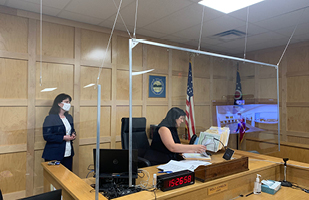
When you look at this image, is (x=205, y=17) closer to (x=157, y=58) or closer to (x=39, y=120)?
(x=157, y=58)

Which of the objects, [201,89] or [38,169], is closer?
[38,169]

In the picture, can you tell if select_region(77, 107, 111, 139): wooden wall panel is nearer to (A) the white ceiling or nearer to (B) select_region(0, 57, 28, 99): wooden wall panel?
(B) select_region(0, 57, 28, 99): wooden wall panel

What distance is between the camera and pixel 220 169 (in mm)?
1807

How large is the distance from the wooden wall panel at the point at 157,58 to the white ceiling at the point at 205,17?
→ 0.33 meters

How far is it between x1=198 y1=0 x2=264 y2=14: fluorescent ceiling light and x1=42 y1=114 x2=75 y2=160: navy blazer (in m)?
2.08

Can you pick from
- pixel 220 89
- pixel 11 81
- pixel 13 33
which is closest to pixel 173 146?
pixel 220 89

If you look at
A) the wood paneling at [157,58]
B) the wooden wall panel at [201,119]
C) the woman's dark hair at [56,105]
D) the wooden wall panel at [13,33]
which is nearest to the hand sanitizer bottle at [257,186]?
the wooden wall panel at [201,119]

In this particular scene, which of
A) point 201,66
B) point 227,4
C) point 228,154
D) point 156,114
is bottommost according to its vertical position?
point 228,154

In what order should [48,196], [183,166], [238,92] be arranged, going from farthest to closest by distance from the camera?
1. [238,92]
2. [183,166]
3. [48,196]

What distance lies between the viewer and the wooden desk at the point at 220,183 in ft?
4.90

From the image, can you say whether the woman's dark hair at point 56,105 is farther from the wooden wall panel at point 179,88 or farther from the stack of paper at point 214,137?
the stack of paper at point 214,137

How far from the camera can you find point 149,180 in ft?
5.77

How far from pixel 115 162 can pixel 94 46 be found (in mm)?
2390

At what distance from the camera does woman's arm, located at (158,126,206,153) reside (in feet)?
6.85
